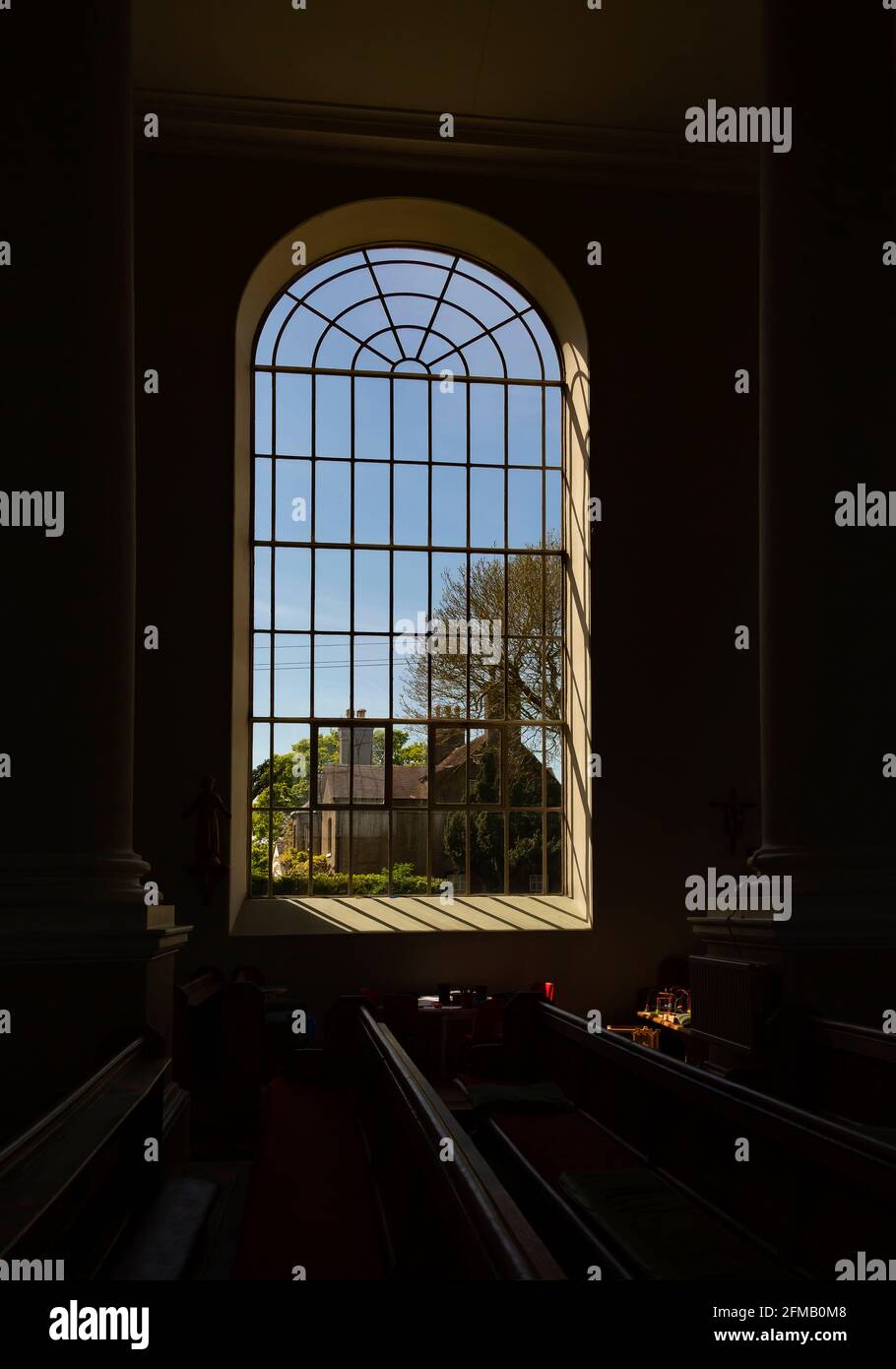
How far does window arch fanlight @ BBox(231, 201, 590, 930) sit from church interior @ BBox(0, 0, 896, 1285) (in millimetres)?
35

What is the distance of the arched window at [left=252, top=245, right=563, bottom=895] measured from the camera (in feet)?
31.4

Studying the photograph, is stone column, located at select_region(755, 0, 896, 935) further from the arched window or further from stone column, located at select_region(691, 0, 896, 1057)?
the arched window

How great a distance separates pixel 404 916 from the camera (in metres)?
9.17

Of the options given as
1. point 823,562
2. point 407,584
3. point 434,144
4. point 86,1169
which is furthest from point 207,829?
point 86,1169

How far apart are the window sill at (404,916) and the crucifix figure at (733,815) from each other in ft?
4.23

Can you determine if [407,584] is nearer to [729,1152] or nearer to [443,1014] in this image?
[443,1014]

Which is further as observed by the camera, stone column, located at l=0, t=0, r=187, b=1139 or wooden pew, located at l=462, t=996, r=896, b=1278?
stone column, located at l=0, t=0, r=187, b=1139

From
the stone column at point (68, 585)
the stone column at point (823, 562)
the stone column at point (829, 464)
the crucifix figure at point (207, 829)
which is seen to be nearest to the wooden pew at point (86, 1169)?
the stone column at point (68, 585)

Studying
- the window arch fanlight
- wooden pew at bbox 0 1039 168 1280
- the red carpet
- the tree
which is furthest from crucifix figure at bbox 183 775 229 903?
wooden pew at bbox 0 1039 168 1280

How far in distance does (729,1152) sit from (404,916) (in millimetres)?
6067

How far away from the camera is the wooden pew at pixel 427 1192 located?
1.75 meters

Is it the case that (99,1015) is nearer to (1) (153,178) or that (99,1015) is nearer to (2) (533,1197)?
(2) (533,1197)

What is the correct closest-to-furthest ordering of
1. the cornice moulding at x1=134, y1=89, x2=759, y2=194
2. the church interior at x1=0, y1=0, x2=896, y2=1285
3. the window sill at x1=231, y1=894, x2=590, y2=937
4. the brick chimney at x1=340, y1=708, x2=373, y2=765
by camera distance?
the church interior at x1=0, y1=0, x2=896, y2=1285 → the window sill at x1=231, y1=894, x2=590, y2=937 → the cornice moulding at x1=134, y1=89, x2=759, y2=194 → the brick chimney at x1=340, y1=708, x2=373, y2=765
